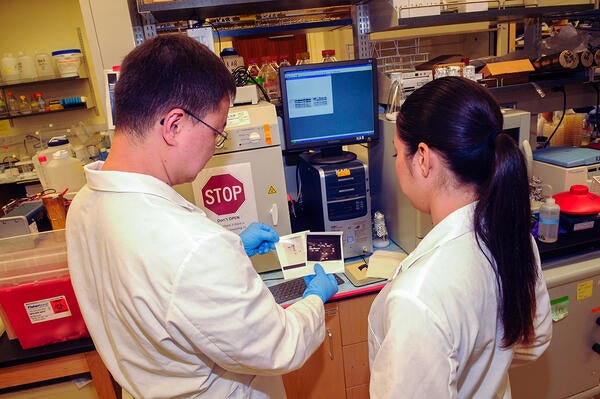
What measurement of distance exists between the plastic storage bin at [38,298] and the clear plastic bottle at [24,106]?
3725mm

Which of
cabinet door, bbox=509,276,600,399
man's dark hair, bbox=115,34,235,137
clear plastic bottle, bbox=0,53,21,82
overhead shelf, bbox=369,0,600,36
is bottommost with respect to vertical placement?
cabinet door, bbox=509,276,600,399

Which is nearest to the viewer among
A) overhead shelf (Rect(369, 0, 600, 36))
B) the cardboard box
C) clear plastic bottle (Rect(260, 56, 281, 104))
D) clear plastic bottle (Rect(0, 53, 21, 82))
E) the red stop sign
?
the red stop sign

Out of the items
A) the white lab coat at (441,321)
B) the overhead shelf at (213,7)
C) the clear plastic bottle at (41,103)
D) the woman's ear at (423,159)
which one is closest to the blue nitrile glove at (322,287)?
the white lab coat at (441,321)

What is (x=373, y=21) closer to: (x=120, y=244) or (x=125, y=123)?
(x=125, y=123)

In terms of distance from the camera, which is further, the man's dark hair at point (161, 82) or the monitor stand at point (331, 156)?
the monitor stand at point (331, 156)

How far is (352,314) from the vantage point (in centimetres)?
151

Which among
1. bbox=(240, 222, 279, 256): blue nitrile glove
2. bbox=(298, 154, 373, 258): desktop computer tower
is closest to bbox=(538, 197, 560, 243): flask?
bbox=(298, 154, 373, 258): desktop computer tower

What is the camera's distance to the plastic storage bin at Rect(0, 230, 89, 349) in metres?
1.25

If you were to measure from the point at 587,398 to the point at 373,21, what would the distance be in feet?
6.23

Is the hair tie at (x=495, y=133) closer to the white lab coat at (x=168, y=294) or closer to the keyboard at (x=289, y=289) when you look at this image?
the white lab coat at (x=168, y=294)

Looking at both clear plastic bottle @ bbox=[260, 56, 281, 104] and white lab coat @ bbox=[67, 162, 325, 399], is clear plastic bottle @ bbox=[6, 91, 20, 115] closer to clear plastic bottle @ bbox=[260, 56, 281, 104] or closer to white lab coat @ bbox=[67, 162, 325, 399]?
clear plastic bottle @ bbox=[260, 56, 281, 104]

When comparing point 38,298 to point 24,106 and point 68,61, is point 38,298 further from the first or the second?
point 24,106

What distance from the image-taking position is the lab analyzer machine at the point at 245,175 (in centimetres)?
143

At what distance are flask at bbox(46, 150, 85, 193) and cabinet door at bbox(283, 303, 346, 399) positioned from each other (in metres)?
1.44
